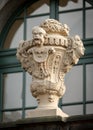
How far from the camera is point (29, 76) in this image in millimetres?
19938

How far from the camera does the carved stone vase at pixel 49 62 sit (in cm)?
1446

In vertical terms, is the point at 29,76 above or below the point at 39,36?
below

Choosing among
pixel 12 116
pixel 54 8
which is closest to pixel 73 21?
pixel 54 8

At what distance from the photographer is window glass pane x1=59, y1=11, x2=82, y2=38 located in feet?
65.0

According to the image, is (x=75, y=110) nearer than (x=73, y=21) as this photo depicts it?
Yes

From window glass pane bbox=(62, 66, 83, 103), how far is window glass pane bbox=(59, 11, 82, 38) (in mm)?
945

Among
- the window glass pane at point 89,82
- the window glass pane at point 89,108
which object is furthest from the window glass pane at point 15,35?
the window glass pane at point 89,108

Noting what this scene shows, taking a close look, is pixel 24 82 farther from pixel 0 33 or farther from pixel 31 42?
pixel 31 42

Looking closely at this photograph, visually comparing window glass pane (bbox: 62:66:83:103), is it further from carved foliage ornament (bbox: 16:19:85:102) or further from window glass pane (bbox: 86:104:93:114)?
carved foliage ornament (bbox: 16:19:85:102)

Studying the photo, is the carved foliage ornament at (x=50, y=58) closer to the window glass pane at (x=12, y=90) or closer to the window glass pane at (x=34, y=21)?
the window glass pane at (x=12, y=90)

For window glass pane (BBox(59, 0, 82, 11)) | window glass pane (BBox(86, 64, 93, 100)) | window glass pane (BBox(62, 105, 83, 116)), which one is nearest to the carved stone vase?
window glass pane (BBox(62, 105, 83, 116))

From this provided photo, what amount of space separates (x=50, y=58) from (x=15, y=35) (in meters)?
6.17

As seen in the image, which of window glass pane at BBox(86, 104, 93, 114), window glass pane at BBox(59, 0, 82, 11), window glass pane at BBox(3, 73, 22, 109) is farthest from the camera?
window glass pane at BBox(59, 0, 82, 11)

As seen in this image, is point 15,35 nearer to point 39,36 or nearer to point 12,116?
point 12,116
